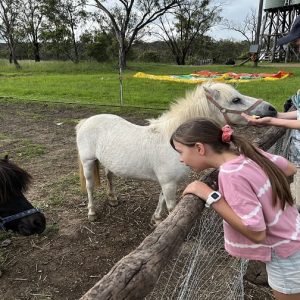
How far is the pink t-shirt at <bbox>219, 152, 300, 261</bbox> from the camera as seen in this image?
1.47 m

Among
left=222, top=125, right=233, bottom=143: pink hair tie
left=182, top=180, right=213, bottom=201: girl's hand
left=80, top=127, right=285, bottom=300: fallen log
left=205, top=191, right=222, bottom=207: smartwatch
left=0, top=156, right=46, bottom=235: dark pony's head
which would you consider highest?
left=222, top=125, right=233, bottom=143: pink hair tie

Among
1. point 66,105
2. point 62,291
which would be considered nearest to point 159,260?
point 62,291

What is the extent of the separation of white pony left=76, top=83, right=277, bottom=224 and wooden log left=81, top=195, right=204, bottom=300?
1746 millimetres

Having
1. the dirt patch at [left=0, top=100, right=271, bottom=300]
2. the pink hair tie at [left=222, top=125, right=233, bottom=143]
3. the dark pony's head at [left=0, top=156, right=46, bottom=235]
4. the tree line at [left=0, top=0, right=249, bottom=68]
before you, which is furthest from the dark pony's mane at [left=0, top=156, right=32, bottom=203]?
the tree line at [left=0, top=0, right=249, bottom=68]

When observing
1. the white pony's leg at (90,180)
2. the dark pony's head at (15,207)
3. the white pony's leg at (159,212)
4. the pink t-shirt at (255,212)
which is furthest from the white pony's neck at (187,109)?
the pink t-shirt at (255,212)

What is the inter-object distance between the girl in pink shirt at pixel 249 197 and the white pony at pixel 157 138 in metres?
1.74

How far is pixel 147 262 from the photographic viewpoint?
1326mm

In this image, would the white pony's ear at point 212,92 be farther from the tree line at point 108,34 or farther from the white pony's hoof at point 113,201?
the tree line at point 108,34

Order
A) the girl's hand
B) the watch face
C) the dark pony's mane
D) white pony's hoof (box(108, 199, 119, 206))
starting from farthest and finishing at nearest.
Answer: white pony's hoof (box(108, 199, 119, 206))
the dark pony's mane
the girl's hand
the watch face

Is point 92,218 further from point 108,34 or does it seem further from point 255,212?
point 108,34

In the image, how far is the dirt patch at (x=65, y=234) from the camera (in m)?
3.12

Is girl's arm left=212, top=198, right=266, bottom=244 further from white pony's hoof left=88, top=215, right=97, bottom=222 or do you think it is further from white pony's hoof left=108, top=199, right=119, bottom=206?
white pony's hoof left=108, top=199, right=119, bottom=206

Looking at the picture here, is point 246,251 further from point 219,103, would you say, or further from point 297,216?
point 219,103

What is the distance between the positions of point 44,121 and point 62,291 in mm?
6920
